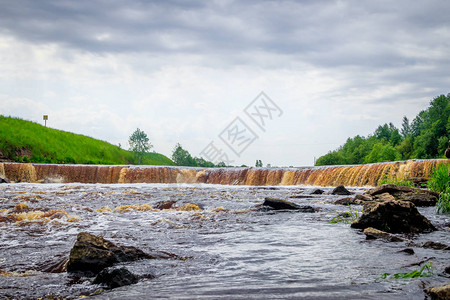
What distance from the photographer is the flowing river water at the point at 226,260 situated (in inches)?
164

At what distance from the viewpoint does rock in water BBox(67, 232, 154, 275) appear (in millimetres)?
5121

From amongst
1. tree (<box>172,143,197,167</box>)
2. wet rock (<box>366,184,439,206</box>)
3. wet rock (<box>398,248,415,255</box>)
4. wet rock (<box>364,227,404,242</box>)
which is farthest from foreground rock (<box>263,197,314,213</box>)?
tree (<box>172,143,197,167</box>)


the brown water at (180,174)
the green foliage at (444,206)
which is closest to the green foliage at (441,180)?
the green foliage at (444,206)

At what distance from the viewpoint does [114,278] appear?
4422mm

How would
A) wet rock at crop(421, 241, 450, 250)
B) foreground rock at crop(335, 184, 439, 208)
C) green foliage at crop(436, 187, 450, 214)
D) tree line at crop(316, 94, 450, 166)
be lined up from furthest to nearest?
tree line at crop(316, 94, 450, 166) < foreground rock at crop(335, 184, 439, 208) < green foliage at crop(436, 187, 450, 214) < wet rock at crop(421, 241, 450, 250)

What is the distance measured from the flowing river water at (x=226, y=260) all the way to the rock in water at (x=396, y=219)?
383 mm

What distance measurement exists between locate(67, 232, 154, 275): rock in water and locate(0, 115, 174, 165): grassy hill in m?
56.5

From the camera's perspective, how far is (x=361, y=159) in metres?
98.3

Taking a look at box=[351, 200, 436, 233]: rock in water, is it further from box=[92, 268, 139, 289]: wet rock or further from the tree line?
the tree line

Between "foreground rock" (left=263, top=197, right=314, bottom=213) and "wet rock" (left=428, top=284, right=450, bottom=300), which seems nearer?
"wet rock" (left=428, top=284, right=450, bottom=300)

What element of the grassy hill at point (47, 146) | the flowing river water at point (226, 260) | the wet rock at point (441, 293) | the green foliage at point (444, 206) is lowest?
the flowing river water at point (226, 260)

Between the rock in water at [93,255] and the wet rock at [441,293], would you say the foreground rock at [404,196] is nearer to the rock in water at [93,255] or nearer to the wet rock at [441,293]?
the wet rock at [441,293]

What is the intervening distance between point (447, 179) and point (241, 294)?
44.8 ft

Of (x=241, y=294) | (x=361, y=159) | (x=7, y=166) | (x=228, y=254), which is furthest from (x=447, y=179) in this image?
(x=361, y=159)
